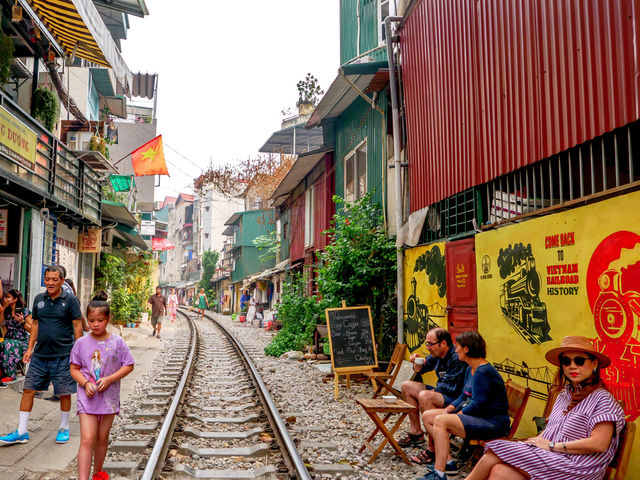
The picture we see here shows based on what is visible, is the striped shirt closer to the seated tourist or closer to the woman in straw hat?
the woman in straw hat

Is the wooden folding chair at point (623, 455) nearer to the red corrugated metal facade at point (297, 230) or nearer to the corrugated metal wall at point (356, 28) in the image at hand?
the corrugated metal wall at point (356, 28)

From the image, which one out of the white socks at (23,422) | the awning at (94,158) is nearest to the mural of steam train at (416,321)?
the white socks at (23,422)

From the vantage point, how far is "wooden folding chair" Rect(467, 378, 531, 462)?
182 inches

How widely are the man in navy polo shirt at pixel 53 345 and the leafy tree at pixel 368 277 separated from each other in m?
5.90

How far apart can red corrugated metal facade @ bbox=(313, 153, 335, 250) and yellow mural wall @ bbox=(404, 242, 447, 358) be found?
7.26 meters

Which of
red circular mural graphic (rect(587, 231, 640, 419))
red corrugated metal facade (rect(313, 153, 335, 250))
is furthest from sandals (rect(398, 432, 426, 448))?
red corrugated metal facade (rect(313, 153, 335, 250))

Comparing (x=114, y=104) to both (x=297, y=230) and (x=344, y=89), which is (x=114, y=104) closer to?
(x=297, y=230)

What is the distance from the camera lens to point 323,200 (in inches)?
697

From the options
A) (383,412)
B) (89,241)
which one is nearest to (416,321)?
(383,412)

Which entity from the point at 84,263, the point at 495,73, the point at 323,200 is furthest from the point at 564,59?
the point at 84,263

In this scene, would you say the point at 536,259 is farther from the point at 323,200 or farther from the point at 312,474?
the point at 323,200

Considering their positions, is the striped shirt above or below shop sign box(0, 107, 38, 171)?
below

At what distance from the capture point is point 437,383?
19.7 feet

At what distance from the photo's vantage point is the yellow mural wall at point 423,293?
27.3ft
